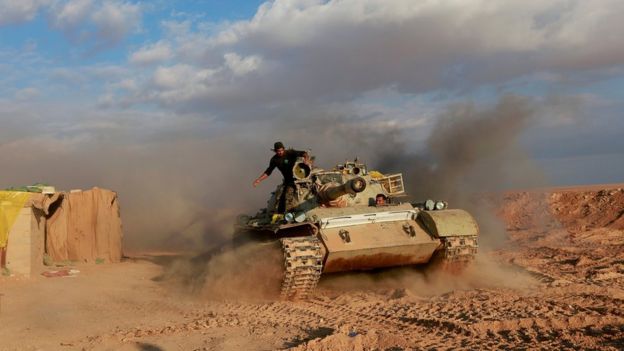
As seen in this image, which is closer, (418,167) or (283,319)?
(283,319)

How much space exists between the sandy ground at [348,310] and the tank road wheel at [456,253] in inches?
9.2

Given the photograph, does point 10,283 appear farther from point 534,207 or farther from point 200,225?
point 534,207

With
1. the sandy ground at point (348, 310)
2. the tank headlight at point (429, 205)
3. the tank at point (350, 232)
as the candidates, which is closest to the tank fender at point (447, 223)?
the tank at point (350, 232)

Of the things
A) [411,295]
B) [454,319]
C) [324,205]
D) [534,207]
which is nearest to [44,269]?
[324,205]

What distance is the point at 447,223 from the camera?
10.7m

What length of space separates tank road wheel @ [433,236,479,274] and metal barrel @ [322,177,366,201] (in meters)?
1.71

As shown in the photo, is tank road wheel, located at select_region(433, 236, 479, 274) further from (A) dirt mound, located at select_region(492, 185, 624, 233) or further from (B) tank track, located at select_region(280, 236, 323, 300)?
(A) dirt mound, located at select_region(492, 185, 624, 233)

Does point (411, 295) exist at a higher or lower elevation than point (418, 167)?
lower

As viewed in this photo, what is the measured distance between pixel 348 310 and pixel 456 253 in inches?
112

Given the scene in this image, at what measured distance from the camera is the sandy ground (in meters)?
6.52

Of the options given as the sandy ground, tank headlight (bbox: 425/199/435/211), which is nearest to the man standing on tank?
the sandy ground

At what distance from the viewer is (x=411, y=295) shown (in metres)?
9.52

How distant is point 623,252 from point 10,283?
13.1 m

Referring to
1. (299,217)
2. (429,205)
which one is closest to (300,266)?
(299,217)
